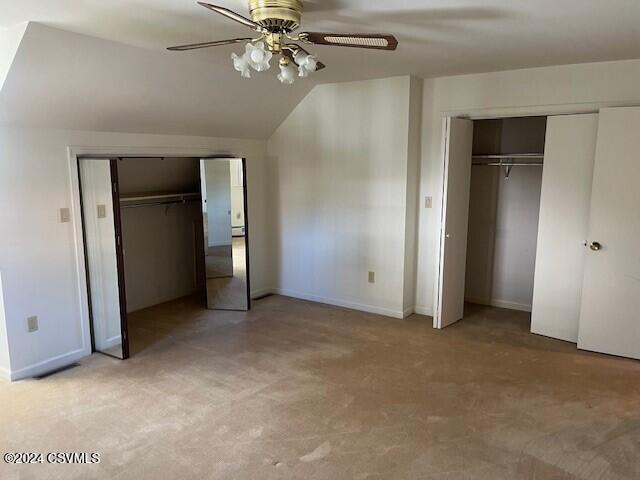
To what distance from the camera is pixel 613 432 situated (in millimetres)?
2748

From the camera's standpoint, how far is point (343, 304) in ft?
16.9

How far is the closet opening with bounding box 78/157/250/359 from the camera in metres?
4.78

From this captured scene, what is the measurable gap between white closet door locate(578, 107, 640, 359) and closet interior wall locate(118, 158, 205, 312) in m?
3.75

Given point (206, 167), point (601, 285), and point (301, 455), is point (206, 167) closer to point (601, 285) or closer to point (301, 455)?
point (301, 455)

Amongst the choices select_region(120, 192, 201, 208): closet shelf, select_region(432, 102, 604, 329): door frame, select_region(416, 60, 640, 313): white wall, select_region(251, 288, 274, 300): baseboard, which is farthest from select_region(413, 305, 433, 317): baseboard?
select_region(120, 192, 201, 208): closet shelf

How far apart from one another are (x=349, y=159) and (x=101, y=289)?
2604mm

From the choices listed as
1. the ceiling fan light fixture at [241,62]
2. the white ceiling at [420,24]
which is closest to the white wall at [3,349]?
the white ceiling at [420,24]

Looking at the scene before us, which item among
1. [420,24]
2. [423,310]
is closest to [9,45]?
[420,24]

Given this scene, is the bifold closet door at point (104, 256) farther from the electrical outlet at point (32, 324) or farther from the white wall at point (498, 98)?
the white wall at point (498, 98)

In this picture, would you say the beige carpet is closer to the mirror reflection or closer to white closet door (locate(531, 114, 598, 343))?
white closet door (locate(531, 114, 598, 343))

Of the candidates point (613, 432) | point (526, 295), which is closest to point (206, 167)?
point (526, 295)

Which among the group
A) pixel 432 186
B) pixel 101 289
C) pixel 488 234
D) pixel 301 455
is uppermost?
pixel 432 186

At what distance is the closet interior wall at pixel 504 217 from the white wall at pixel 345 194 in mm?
1025

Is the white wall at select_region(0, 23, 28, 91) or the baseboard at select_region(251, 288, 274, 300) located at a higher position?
the white wall at select_region(0, 23, 28, 91)
